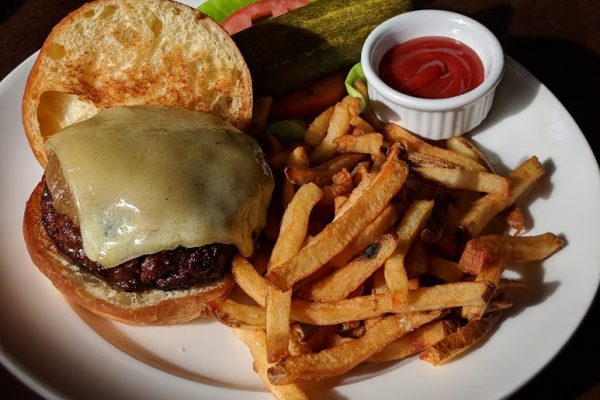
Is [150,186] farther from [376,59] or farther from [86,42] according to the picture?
[376,59]

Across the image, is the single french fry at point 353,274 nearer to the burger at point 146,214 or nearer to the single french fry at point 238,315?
the single french fry at point 238,315

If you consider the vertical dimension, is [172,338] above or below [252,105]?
below

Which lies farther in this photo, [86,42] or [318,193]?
[86,42]

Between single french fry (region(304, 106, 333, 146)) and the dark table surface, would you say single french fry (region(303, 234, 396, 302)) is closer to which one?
single french fry (region(304, 106, 333, 146))

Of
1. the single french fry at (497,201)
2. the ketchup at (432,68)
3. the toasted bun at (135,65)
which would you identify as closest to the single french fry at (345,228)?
the single french fry at (497,201)

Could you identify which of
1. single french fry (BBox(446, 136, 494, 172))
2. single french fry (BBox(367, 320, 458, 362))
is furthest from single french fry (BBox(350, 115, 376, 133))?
single french fry (BBox(367, 320, 458, 362))

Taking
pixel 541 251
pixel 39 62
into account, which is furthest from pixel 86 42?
pixel 541 251
